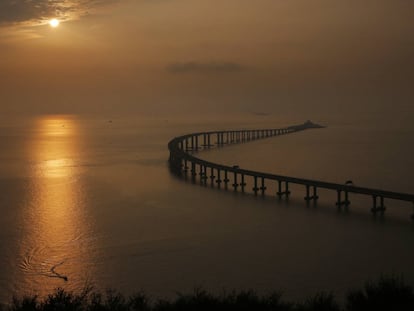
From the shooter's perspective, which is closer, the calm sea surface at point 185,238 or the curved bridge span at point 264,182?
the calm sea surface at point 185,238

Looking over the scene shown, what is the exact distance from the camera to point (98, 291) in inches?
866

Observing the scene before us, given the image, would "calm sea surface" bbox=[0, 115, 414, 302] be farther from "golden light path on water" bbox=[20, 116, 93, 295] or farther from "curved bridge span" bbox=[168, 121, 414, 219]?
"curved bridge span" bbox=[168, 121, 414, 219]

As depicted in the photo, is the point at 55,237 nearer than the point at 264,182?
Yes

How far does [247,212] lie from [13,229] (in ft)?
46.5

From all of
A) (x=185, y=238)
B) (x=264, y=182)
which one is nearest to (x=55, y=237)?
(x=185, y=238)

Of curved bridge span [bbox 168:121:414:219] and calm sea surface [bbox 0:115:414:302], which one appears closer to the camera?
calm sea surface [bbox 0:115:414:302]

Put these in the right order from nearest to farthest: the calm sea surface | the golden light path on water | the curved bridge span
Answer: the calm sea surface
the golden light path on water
the curved bridge span

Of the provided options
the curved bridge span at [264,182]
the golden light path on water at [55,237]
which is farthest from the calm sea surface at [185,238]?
the curved bridge span at [264,182]

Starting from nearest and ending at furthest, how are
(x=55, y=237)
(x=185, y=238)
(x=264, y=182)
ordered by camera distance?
(x=185, y=238), (x=55, y=237), (x=264, y=182)

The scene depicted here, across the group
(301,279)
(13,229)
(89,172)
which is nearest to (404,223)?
(301,279)

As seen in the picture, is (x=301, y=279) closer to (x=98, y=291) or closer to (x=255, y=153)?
(x=98, y=291)

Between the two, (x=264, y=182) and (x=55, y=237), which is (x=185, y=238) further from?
(x=264, y=182)

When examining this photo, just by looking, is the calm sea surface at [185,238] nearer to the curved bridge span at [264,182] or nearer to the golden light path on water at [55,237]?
the golden light path on water at [55,237]

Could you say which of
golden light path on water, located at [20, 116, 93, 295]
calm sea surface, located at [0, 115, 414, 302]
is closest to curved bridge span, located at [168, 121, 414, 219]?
calm sea surface, located at [0, 115, 414, 302]
